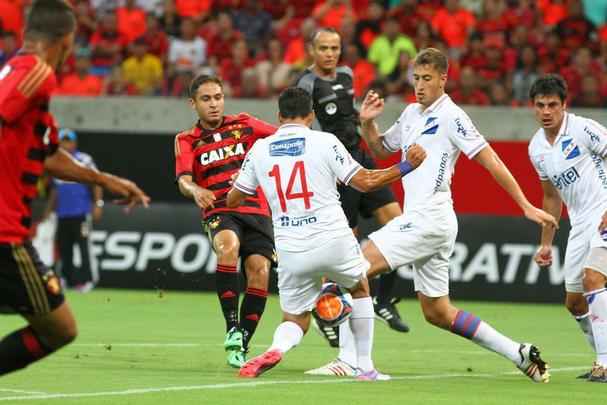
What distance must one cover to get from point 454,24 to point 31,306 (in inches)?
647

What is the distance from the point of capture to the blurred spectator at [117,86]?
23.4 metres

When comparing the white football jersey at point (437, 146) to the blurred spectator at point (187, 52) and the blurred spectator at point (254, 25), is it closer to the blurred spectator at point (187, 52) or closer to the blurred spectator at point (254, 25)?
the blurred spectator at point (187, 52)

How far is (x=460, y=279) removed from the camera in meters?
19.1

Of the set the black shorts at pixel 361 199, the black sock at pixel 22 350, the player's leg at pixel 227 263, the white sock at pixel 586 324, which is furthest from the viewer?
the black shorts at pixel 361 199

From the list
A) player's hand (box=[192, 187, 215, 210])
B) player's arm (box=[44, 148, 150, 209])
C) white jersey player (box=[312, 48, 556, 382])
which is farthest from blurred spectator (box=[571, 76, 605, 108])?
player's arm (box=[44, 148, 150, 209])

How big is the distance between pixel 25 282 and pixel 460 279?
1231 centimetres

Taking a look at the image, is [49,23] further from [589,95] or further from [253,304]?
[589,95]

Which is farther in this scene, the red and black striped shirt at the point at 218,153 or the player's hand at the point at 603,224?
the red and black striped shirt at the point at 218,153

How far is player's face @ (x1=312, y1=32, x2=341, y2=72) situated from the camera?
12.8 m

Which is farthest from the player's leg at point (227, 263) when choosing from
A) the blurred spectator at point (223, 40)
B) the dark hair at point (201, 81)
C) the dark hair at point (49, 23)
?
the blurred spectator at point (223, 40)

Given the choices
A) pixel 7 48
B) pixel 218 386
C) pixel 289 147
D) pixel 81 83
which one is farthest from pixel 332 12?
pixel 218 386

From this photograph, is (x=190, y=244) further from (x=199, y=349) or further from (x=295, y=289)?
(x=295, y=289)

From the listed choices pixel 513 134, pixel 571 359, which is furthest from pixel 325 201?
pixel 513 134

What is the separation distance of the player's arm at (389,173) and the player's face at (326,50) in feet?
11.5
